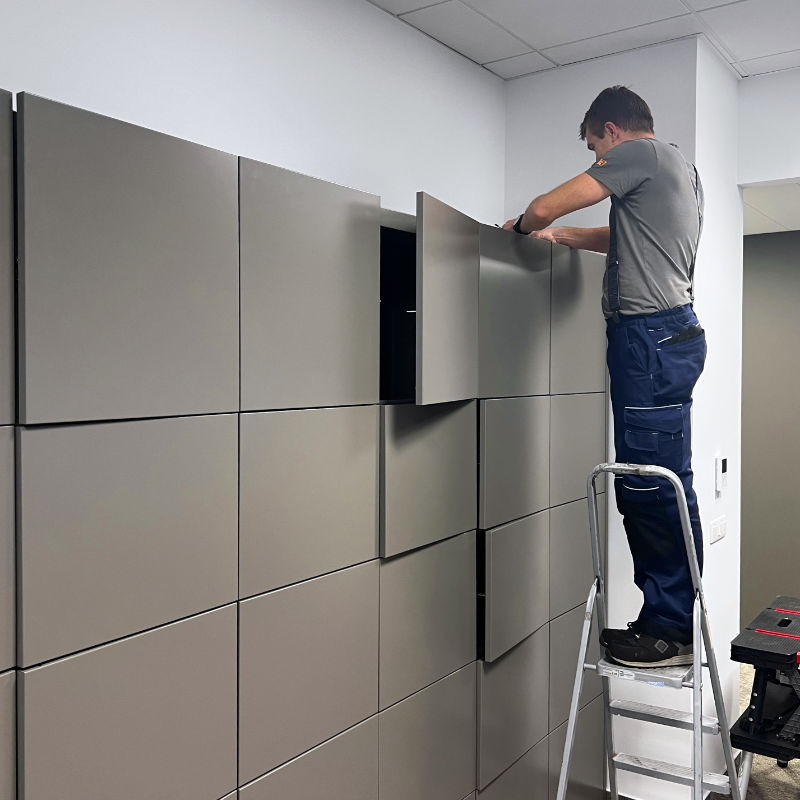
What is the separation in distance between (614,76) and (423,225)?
1.60 meters

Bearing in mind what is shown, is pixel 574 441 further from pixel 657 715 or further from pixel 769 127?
pixel 769 127

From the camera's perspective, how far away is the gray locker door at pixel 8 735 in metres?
1.25

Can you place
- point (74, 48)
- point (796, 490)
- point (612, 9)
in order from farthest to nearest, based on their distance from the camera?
point (796, 490) < point (612, 9) < point (74, 48)

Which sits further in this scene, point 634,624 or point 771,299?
point 771,299

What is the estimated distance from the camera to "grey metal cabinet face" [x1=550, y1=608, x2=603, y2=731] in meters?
2.79

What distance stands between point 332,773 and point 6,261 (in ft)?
4.30

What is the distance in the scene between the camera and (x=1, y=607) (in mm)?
1243

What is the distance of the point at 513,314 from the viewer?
2467 millimetres

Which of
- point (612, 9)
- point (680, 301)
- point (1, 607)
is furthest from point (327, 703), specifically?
point (612, 9)

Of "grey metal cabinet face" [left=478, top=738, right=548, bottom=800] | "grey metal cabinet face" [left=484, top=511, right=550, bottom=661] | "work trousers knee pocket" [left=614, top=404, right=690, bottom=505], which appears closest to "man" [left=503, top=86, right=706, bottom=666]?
"work trousers knee pocket" [left=614, top=404, right=690, bottom=505]

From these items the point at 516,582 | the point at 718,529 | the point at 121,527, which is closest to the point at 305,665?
the point at 121,527

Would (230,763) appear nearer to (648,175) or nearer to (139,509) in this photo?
(139,509)

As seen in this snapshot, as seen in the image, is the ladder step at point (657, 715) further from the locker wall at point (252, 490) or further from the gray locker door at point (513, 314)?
the gray locker door at point (513, 314)

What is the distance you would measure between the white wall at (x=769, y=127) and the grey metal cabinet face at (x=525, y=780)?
90.2 inches
